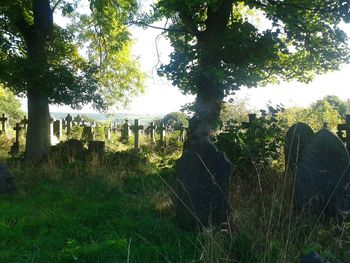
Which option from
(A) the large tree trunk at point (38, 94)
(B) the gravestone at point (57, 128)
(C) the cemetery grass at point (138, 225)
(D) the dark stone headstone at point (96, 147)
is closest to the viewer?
(C) the cemetery grass at point (138, 225)

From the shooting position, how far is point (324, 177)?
280 inches

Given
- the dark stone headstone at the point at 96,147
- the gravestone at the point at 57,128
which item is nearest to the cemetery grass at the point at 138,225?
the dark stone headstone at the point at 96,147

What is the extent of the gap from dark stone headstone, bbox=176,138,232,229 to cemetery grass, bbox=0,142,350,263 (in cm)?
26

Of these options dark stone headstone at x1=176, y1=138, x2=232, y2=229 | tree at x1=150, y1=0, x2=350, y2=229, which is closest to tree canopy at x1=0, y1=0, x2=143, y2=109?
tree at x1=150, y1=0, x2=350, y2=229

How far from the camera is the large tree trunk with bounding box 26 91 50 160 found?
546 inches

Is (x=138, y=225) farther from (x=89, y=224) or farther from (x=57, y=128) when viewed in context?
(x=57, y=128)

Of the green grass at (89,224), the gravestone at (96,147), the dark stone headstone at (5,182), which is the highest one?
the gravestone at (96,147)

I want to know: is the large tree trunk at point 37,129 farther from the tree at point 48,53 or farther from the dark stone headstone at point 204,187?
the dark stone headstone at point 204,187

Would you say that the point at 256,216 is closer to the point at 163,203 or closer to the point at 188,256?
the point at 188,256

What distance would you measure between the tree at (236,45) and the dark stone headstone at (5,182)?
4.73 meters

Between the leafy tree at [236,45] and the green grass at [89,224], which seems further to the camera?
the leafy tree at [236,45]

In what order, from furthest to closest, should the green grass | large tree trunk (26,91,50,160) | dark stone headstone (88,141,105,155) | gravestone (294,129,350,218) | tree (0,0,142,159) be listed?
large tree trunk (26,91,50,160) < dark stone headstone (88,141,105,155) < tree (0,0,142,159) < gravestone (294,129,350,218) < the green grass

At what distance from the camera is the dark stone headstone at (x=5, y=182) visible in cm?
946

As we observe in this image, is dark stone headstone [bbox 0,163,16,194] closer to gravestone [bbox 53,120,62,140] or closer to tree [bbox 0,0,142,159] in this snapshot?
tree [bbox 0,0,142,159]
